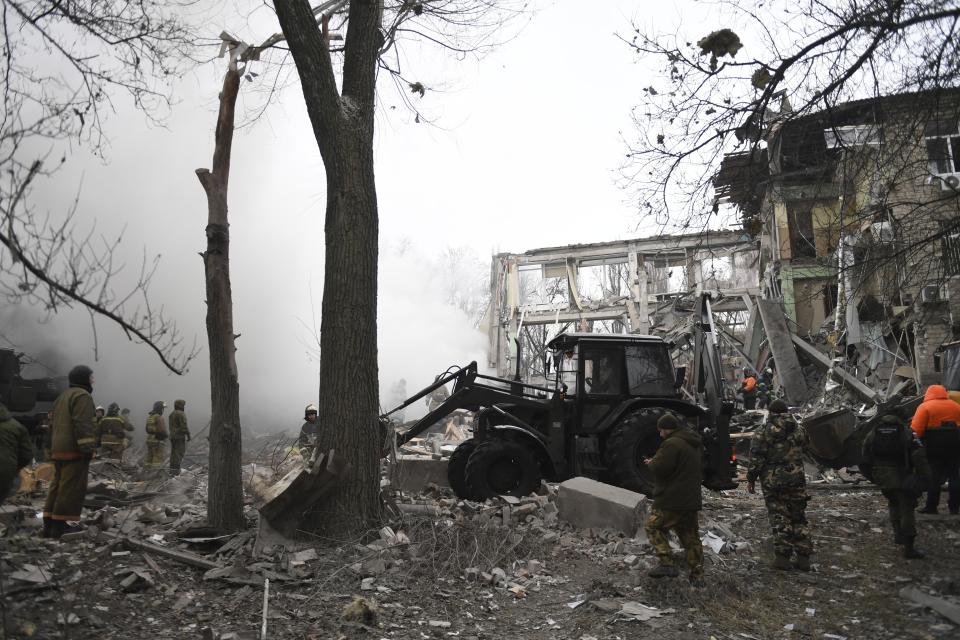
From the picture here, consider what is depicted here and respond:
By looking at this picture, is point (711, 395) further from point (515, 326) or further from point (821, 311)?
point (515, 326)

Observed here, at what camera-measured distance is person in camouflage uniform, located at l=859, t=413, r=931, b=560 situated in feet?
18.3

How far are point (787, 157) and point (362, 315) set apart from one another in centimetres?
401

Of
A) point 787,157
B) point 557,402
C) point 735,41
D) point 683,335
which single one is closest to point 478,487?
point 557,402

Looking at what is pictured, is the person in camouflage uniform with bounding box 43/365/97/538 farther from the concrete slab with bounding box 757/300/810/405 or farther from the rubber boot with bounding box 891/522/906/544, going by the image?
the concrete slab with bounding box 757/300/810/405

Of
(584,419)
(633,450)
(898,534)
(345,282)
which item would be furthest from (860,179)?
(345,282)

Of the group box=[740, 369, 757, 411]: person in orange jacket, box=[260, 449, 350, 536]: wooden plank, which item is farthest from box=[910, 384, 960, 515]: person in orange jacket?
box=[740, 369, 757, 411]: person in orange jacket

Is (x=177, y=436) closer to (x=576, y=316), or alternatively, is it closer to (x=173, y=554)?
(x=173, y=554)

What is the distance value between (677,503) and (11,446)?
15.5 feet

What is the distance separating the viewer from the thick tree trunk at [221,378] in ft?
17.8

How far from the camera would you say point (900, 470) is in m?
5.62

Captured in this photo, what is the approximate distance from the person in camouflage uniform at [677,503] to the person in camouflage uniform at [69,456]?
4.51 meters

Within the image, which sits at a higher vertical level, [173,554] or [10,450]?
[10,450]

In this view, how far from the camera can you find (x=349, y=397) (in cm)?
541

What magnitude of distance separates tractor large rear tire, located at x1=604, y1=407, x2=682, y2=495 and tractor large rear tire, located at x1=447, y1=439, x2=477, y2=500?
5.57ft
